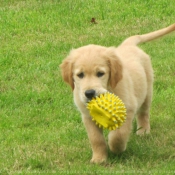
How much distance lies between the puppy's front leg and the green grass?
9 cm

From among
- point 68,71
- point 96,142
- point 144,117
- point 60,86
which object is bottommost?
point 60,86

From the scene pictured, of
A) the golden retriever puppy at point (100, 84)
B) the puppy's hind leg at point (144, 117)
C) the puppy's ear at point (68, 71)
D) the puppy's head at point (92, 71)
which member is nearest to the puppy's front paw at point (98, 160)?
the golden retriever puppy at point (100, 84)

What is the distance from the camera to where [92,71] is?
477 centimetres

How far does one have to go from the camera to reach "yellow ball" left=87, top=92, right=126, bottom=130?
4.50 metres

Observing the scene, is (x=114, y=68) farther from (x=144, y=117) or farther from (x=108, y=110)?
(x=144, y=117)

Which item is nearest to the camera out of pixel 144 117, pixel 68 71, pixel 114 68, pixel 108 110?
pixel 108 110

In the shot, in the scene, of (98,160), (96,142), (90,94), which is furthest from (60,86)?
A: (90,94)

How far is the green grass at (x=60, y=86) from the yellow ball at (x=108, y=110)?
0.40 meters

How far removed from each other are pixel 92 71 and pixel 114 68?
0.24 meters

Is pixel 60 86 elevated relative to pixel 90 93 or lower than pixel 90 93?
lower

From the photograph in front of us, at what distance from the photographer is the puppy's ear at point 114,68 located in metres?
4.86

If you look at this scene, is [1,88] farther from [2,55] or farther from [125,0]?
[125,0]

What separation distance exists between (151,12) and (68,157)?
222 inches

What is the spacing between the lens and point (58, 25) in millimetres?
9852
